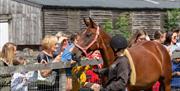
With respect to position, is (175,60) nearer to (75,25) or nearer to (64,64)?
(64,64)

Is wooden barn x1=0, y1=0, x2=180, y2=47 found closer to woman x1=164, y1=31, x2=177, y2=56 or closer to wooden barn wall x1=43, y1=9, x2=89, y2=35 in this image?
wooden barn wall x1=43, y1=9, x2=89, y2=35

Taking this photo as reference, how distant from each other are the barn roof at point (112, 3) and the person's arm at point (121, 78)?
2735cm

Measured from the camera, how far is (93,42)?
28.4 ft

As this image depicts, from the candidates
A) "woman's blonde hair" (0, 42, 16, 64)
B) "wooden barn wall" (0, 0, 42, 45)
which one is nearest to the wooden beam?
"wooden barn wall" (0, 0, 42, 45)

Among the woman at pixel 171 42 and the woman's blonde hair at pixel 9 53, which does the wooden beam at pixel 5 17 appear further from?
the woman's blonde hair at pixel 9 53

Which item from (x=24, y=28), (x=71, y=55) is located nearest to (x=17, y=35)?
(x=24, y=28)

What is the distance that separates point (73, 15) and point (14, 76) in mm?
28393

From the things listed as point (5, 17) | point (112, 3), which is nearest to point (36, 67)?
point (5, 17)

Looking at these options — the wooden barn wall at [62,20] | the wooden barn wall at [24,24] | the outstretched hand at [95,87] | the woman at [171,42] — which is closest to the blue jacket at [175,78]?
the woman at [171,42]

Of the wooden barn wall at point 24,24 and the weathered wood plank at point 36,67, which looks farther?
the wooden barn wall at point 24,24

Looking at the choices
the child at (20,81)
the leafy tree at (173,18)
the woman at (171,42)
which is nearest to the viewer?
the child at (20,81)

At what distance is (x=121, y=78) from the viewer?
7.08 metres

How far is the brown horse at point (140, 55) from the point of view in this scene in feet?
28.3

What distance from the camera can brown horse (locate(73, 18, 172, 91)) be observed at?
862cm
